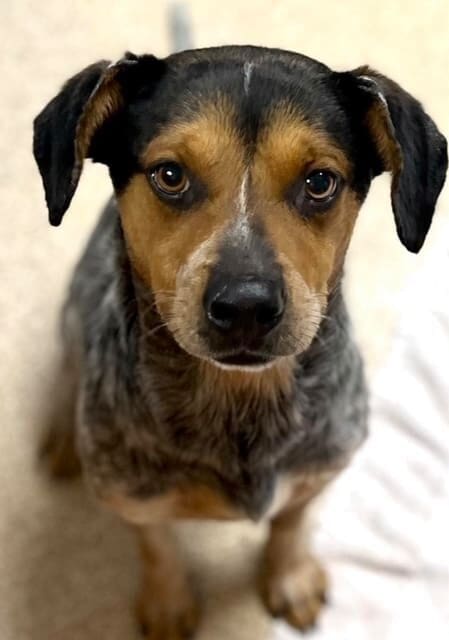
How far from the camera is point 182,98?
1.71 m

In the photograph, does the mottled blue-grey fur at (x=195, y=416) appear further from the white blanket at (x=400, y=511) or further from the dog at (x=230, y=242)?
the white blanket at (x=400, y=511)

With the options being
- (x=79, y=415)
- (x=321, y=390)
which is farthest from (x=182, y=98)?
(x=79, y=415)

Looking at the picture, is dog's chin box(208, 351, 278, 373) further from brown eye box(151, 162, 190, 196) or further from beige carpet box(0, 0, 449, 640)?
beige carpet box(0, 0, 449, 640)

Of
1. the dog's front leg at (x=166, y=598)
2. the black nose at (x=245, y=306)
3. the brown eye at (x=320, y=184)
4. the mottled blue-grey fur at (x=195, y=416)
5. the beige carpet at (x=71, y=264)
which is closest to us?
the black nose at (x=245, y=306)

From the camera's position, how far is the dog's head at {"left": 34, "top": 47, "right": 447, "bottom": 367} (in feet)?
5.38

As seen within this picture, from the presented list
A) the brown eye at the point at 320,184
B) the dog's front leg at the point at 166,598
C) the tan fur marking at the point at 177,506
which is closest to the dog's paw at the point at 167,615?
the dog's front leg at the point at 166,598

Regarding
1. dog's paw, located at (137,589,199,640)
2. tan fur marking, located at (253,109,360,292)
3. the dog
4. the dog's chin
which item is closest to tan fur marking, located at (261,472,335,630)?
dog's paw, located at (137,589,199,640)

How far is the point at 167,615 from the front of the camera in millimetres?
2391

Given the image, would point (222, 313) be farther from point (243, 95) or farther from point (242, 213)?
point (243, 95)

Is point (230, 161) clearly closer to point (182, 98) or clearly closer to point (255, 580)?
point (182, 98)

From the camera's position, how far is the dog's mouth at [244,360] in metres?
1.70

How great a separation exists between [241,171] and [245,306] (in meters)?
0.21

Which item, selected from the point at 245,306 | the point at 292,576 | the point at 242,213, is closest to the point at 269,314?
the point at 245,306

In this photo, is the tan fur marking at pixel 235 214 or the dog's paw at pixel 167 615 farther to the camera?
the dog's paw at pixel 167 615
